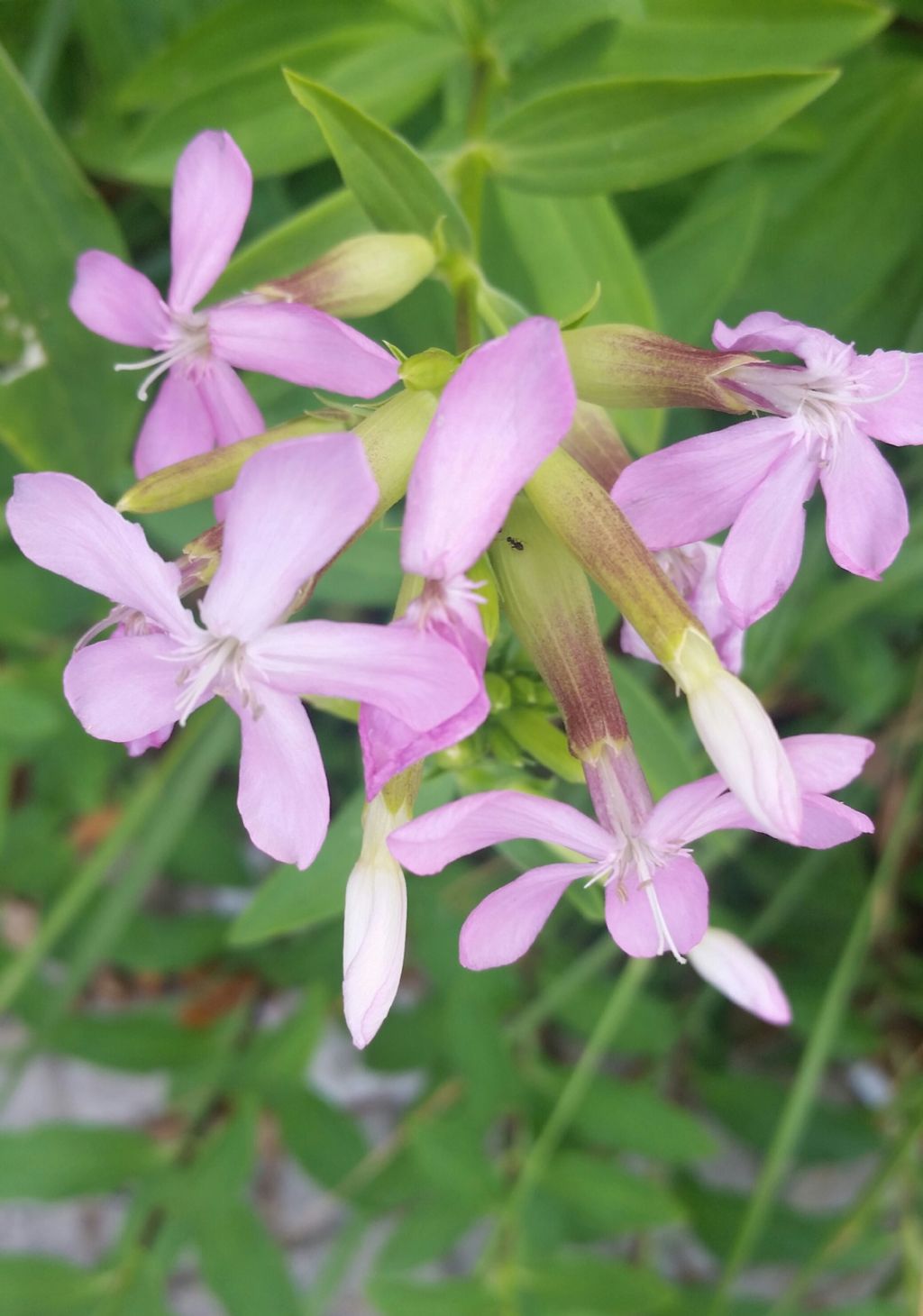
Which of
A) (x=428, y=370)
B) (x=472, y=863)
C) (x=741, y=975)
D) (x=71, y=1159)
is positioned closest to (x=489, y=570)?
(x=428, y=370)

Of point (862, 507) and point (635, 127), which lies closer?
point (862, 507)

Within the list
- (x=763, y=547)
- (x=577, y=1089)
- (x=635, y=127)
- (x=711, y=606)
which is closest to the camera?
(x=763, y=547)

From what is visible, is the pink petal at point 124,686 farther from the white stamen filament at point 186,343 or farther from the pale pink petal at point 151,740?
the white stamen filament at point 186,343

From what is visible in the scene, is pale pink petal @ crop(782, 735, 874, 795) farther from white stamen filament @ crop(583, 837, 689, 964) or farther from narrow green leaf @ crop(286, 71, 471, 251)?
narrow green leaf @ crop(286, 71, 471, 251)

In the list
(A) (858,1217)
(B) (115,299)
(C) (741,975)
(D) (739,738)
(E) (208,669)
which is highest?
(B) (115,299)

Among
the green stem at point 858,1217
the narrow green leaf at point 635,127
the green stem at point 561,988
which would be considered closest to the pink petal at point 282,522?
the narrow green leaf at point 635,127

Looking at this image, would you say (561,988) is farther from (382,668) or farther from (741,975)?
(382,668)

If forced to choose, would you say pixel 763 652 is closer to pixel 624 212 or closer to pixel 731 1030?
pixel 624 212

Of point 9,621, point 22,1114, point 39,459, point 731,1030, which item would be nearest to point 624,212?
point 39,459
